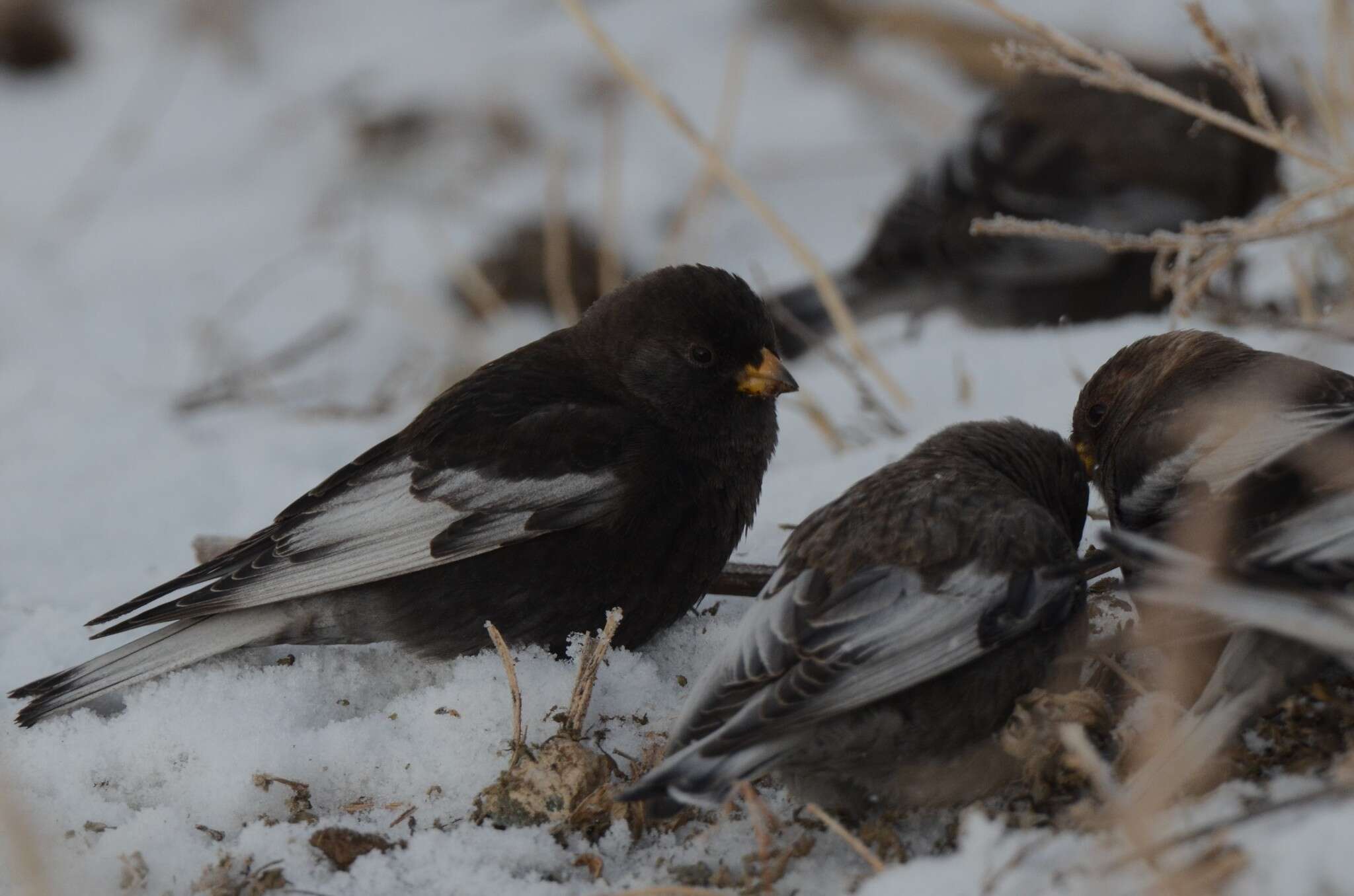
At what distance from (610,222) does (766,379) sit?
Result: 9.29 ft

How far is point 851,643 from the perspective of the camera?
2400 mm

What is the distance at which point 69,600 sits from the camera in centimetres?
384

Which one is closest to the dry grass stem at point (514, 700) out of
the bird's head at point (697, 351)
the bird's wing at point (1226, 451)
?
the bird's head at point (697, 351)

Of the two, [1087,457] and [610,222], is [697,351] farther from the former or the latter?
[610,222]

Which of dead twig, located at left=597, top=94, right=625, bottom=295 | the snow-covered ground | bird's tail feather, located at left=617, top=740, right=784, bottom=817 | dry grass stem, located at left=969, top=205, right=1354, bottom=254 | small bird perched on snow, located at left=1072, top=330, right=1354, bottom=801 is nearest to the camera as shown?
small bird perched on snow, located at left=1072, top=330, right=1354, bottom=801

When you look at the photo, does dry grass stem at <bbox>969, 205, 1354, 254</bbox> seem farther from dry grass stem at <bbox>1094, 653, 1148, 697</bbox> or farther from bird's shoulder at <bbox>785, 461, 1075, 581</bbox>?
dry grass stem at <bbox>1094, 653, 1148, 697</bbox>

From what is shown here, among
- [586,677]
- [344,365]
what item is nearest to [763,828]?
[586,677]

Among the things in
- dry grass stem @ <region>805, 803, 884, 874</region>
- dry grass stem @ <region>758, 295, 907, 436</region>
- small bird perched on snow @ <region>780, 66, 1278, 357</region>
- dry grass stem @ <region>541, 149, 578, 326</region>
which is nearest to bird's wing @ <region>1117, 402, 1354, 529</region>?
dry grass stem @ <region>805, 803, 884, 874</region>

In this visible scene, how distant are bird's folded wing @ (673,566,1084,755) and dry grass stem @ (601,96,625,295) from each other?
276 centimetres

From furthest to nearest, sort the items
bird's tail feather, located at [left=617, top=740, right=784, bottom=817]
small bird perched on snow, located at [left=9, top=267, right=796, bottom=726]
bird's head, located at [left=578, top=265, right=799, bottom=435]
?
bird's head, located at [left=578, top=265, right=799, bottom=435], small bird perched on snow, located at [left=9, top=267, right=796, bottom=726], bird's tail feather, located at [left=617, top=740, right=784, bottom=817]

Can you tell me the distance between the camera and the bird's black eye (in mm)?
3568

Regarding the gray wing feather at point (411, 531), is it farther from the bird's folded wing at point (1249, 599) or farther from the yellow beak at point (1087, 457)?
the bird's folded wing at point (1249, 599)

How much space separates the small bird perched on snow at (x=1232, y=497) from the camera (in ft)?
6.79

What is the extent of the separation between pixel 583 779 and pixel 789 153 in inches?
248
